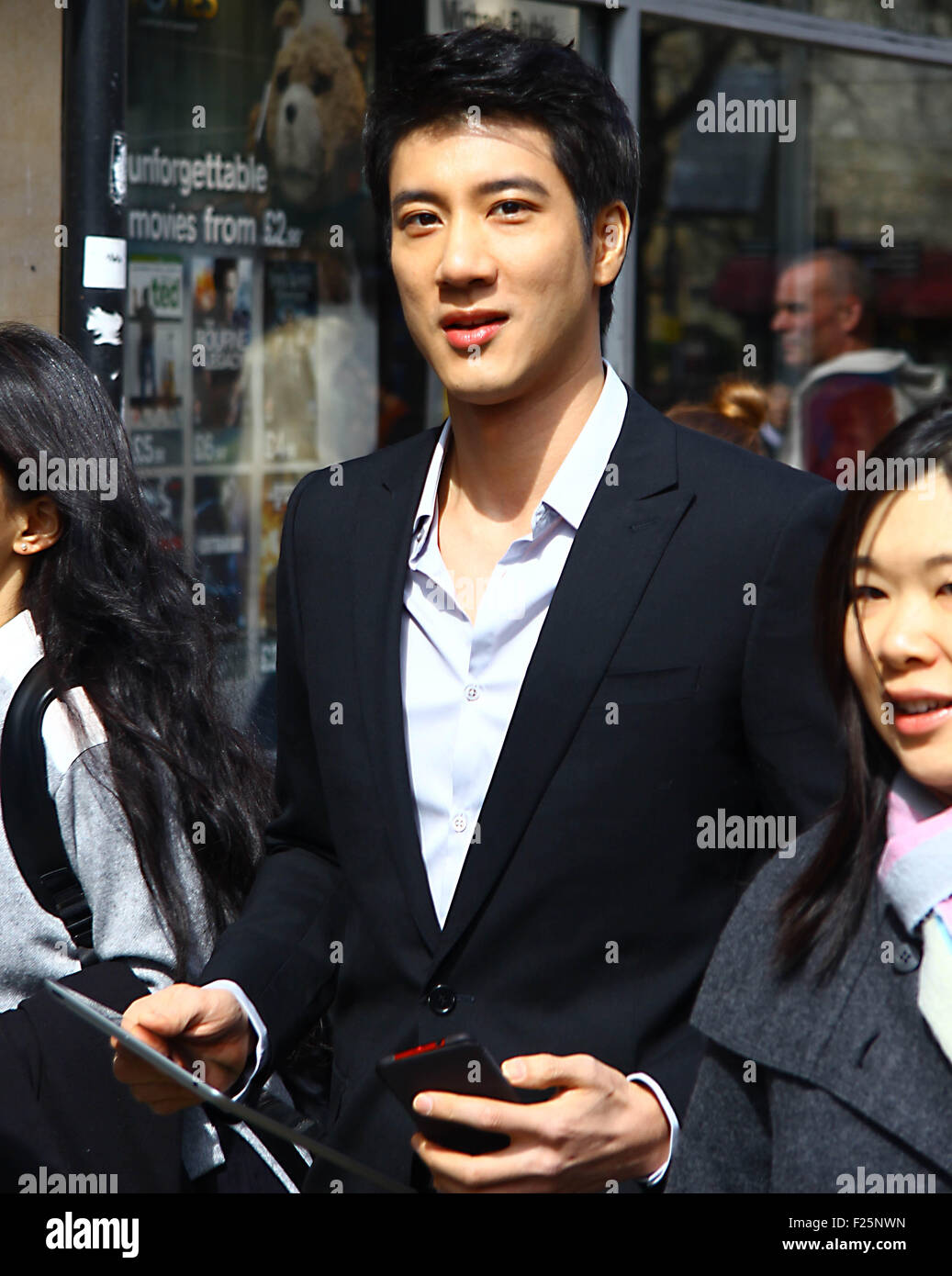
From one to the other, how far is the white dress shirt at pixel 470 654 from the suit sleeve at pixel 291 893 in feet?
0.20

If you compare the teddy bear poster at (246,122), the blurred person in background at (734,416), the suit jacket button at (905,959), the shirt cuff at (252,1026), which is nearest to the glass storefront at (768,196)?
the blurred person in background at (734,416)

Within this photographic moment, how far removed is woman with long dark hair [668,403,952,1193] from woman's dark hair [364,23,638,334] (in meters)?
0.81

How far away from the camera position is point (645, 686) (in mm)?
2332

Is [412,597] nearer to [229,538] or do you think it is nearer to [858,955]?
[858,955]

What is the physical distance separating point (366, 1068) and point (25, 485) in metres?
1.15

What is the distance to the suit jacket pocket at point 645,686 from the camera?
232 centimetres

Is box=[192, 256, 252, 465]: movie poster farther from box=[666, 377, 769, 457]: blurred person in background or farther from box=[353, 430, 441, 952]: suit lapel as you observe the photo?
box=[353, 430, 441, 952]: suit lapel

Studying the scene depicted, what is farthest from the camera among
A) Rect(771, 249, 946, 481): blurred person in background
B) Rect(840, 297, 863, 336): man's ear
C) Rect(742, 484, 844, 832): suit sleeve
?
Rect(840, 297, 863, 336): man's ear

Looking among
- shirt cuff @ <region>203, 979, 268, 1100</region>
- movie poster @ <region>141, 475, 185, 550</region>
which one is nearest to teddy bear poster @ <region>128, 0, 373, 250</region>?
movie poster @ <region>141, 475, 185, 550</region>

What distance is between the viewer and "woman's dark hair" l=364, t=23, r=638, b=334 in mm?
2500

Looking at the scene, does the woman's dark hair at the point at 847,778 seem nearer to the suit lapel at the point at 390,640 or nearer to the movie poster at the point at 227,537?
the suit lapel at the point at 390,640

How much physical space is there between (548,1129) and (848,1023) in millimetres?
392

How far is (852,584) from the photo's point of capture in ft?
6.33
